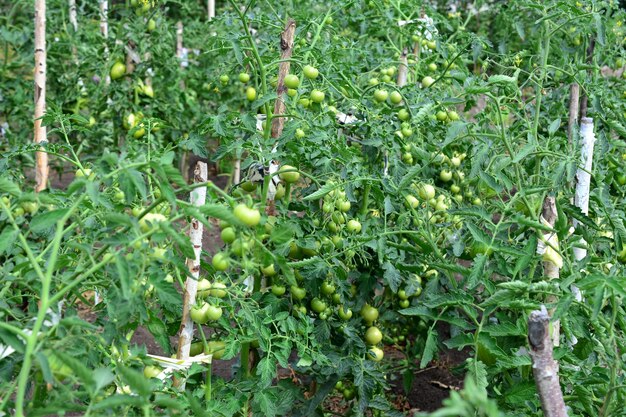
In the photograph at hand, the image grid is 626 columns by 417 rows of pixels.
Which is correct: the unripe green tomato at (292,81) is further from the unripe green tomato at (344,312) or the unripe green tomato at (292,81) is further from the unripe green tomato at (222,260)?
the unripe green tomato at (222,260)

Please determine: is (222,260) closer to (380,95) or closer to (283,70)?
(283,70)

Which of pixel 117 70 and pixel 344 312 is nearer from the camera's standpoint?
pixel 344 312

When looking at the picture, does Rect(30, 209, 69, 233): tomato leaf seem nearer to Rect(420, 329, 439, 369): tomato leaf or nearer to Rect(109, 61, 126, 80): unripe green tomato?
Rect(420, 329, 439, 369): tomato leaf

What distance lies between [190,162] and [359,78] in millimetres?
2819

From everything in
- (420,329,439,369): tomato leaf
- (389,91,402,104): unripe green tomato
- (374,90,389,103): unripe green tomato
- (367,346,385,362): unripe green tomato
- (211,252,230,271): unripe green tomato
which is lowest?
(367,346,385,362): unripe green tomato

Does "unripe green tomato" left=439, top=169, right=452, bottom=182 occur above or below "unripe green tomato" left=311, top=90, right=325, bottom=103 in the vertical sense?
below

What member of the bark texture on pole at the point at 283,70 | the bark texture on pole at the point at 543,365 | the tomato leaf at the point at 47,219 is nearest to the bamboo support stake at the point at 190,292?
the bark texture on pole at the point at 283,70

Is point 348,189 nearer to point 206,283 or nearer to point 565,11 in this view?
point 206,283

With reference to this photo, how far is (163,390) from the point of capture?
5.51 ft

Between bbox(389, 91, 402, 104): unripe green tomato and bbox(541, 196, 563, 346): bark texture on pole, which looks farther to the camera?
bbox(389, 91, 402, 104): unripe green tomato

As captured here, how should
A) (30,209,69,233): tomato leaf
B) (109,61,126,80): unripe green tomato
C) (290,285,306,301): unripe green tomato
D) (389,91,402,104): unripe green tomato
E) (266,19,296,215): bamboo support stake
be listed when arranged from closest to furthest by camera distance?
(30,209,69,233): tomato leaf → (290,285,306,301): unripe green tomato → (266,19,296,215): bamboo support stake → (389,91,402,104): unripe green tomato → (109,61,126,80): unripe green tomato

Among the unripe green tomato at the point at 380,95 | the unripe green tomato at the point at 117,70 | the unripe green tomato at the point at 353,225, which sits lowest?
the unripe green tomato at the point at 353,225

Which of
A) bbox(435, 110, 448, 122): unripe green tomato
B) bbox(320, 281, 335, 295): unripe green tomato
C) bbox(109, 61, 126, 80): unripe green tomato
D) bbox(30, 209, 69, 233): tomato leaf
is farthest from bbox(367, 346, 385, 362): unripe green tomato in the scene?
bbox(109, 61, 126, 80): unripe green tomato

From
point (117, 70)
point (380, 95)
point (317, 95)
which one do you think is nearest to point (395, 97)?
point (380, 95)
